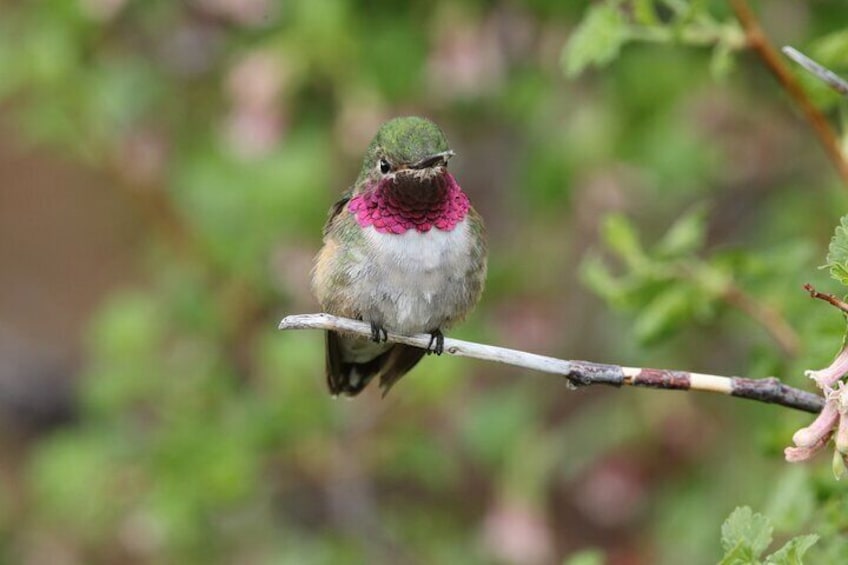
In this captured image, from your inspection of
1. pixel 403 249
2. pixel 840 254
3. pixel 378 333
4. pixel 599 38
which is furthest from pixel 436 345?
pixel 840 254

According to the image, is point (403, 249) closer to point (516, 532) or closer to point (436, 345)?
point (436, 345)

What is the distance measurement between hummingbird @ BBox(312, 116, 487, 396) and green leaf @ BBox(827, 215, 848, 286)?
1.18 meters

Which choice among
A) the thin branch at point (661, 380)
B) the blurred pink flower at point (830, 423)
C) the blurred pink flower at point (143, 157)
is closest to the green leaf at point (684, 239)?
the thin branch at point (661, 380)

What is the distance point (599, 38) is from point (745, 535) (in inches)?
40.5

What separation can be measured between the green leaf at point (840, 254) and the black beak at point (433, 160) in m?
1.09

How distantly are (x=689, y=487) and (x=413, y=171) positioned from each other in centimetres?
242

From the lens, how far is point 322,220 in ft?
14.4

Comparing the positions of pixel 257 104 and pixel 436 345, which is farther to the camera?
pixel 257 104

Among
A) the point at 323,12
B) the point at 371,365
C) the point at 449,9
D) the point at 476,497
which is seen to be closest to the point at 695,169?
the point at 449,9

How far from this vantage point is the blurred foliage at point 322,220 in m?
4.27

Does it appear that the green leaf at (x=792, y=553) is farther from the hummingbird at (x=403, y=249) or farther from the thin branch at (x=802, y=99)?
the hummingbird at (x=403, y=249)

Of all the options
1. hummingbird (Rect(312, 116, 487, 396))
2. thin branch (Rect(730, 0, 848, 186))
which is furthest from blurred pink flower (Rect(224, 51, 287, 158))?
Result: thin branch (Rect(730, 0, 848, 186))

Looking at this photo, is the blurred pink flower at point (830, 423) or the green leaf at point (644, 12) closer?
the blurred pink flower at point (830, 423)

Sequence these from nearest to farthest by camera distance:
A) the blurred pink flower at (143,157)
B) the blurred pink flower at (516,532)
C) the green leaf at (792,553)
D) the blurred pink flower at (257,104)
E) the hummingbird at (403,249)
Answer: the green leaf at (792,553), the hummingbird at (403,249), the blurred pink flower at (257,104), the blurred pink flower at (516,532), the blurred pink flower at (143,157)
